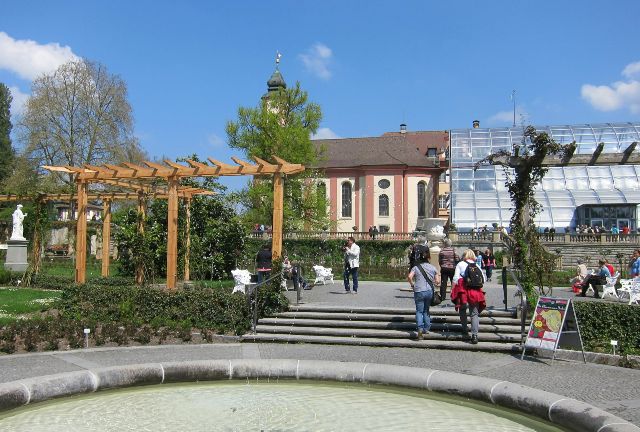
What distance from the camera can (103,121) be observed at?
4447 cm

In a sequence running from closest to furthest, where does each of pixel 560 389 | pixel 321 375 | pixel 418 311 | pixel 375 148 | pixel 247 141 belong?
pixel 560 389 < pixel 321 375 < pixel 418 311 < pixel 247 141 < pixel 375 148

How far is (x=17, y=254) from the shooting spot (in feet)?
87.8

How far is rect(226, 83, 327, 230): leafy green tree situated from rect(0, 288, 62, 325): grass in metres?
20.7

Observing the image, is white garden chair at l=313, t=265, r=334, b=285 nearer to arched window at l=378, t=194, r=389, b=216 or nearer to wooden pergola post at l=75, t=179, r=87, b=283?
wooden pergola post at l=75, t=179, r=87, b=283

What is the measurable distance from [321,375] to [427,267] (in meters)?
3.96

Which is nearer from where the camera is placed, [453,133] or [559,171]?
[559,171]

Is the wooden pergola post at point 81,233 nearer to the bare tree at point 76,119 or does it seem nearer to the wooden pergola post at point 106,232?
the wooden pergola post at point 106,232

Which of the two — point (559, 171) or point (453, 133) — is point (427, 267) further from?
point (453, 133)

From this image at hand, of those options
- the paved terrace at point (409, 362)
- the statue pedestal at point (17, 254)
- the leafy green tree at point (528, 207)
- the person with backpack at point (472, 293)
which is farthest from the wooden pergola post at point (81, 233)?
the leafy green tree at point (528, 207)

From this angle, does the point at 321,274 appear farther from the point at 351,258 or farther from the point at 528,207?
the point at 528,207

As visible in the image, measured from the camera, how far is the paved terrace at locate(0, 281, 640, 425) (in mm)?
8297

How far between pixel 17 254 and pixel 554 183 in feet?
131

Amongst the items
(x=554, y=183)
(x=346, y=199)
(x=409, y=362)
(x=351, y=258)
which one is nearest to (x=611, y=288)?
(x=351, y=258)

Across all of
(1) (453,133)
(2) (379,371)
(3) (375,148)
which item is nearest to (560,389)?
(2) (379,371)
